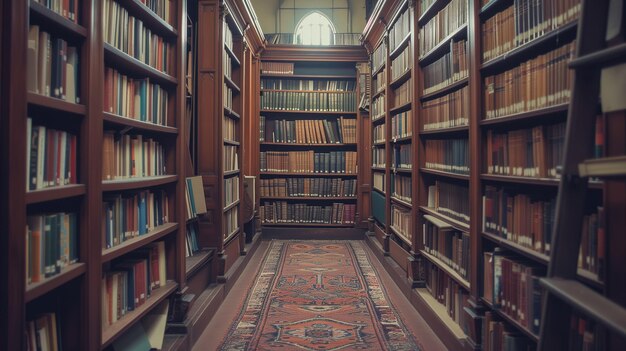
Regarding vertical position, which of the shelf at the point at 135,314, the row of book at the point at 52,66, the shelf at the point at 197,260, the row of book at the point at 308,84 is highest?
the row of book at the point at 308,84

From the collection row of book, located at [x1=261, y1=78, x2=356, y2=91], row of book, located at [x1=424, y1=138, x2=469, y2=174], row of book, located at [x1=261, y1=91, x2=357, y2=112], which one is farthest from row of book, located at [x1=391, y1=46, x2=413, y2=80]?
row of book, located at [x1=261, y1=78, x2=356, y2=91]

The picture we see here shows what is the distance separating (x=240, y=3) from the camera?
4121 millimetres

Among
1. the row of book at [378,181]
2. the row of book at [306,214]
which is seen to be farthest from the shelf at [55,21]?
the row of book at [306,214]

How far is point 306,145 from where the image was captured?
20.9 feet

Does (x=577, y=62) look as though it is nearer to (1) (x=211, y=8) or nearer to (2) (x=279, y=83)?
(1) (x=211, y=8)

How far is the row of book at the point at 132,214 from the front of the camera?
1843mm

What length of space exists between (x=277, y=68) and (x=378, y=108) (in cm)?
171

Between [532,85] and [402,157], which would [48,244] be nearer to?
[532,85]

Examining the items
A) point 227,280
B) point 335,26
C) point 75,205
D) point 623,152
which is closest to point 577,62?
point 623,152

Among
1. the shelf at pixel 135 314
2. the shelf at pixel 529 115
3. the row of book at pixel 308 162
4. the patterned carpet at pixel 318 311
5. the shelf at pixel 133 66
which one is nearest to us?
the shelf at pixel 529 115

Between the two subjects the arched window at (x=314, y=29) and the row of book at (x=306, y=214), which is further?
the arched window at (x=314, y=29)

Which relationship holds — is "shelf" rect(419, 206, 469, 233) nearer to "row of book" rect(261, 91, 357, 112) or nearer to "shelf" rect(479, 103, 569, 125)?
"shelf" rect(479, 103, 569, 125)

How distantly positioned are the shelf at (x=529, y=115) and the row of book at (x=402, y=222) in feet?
5.28

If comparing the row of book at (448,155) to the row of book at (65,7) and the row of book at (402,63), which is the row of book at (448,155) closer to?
the row of book at (402,63)
